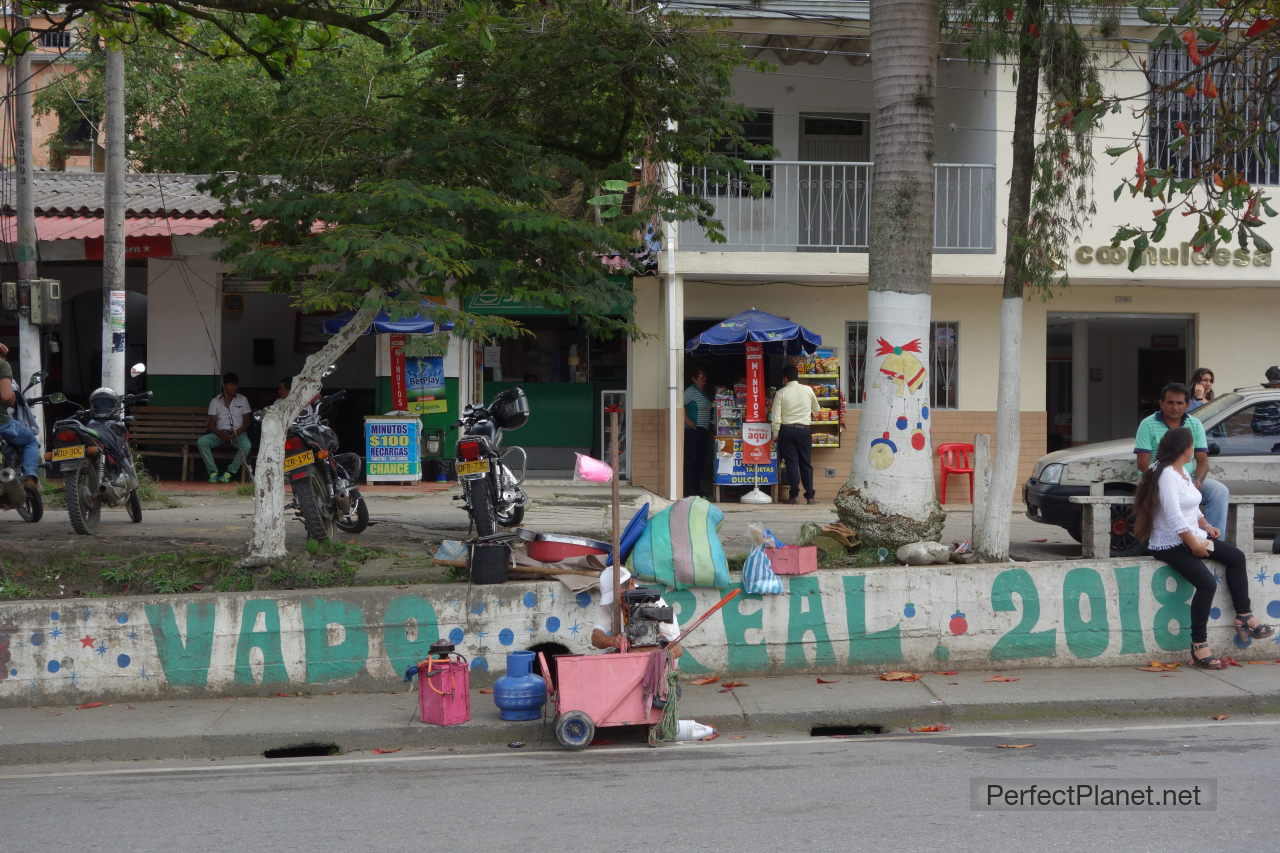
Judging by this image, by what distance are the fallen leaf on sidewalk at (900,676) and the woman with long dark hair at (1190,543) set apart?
1929mm

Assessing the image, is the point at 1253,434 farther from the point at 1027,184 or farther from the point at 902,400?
the point at 902,400

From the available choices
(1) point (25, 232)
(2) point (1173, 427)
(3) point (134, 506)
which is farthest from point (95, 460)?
(2) point (1173, 427)

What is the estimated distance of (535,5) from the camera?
10.2 m

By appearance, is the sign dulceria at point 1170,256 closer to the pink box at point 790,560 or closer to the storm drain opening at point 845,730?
the pink box at point 790,560

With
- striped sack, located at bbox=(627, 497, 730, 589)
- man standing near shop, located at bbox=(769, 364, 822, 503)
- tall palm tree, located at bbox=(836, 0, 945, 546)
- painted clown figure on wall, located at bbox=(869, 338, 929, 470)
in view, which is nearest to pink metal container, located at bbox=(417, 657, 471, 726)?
striped sack, located at bbox=(627, 497, 730, 589)

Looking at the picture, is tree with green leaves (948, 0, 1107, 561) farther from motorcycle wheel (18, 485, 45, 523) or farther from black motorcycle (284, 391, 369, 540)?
motorcycle wheel (18, 485, 45, 523)

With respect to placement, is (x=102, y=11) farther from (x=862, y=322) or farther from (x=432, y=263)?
(x=862, y=322)

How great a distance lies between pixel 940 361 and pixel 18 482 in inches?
476

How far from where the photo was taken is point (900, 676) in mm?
8016

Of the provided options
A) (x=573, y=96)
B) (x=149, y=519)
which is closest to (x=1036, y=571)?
(x=573, y=96)

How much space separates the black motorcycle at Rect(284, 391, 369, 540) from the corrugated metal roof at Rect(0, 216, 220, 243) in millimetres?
5418

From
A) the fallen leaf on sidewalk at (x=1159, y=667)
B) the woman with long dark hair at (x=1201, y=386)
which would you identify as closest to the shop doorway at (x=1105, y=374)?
the woman with long dark hair at (x=1201, y=386)

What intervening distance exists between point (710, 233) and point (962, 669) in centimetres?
431

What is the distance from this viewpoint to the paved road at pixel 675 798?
16.4 ft
